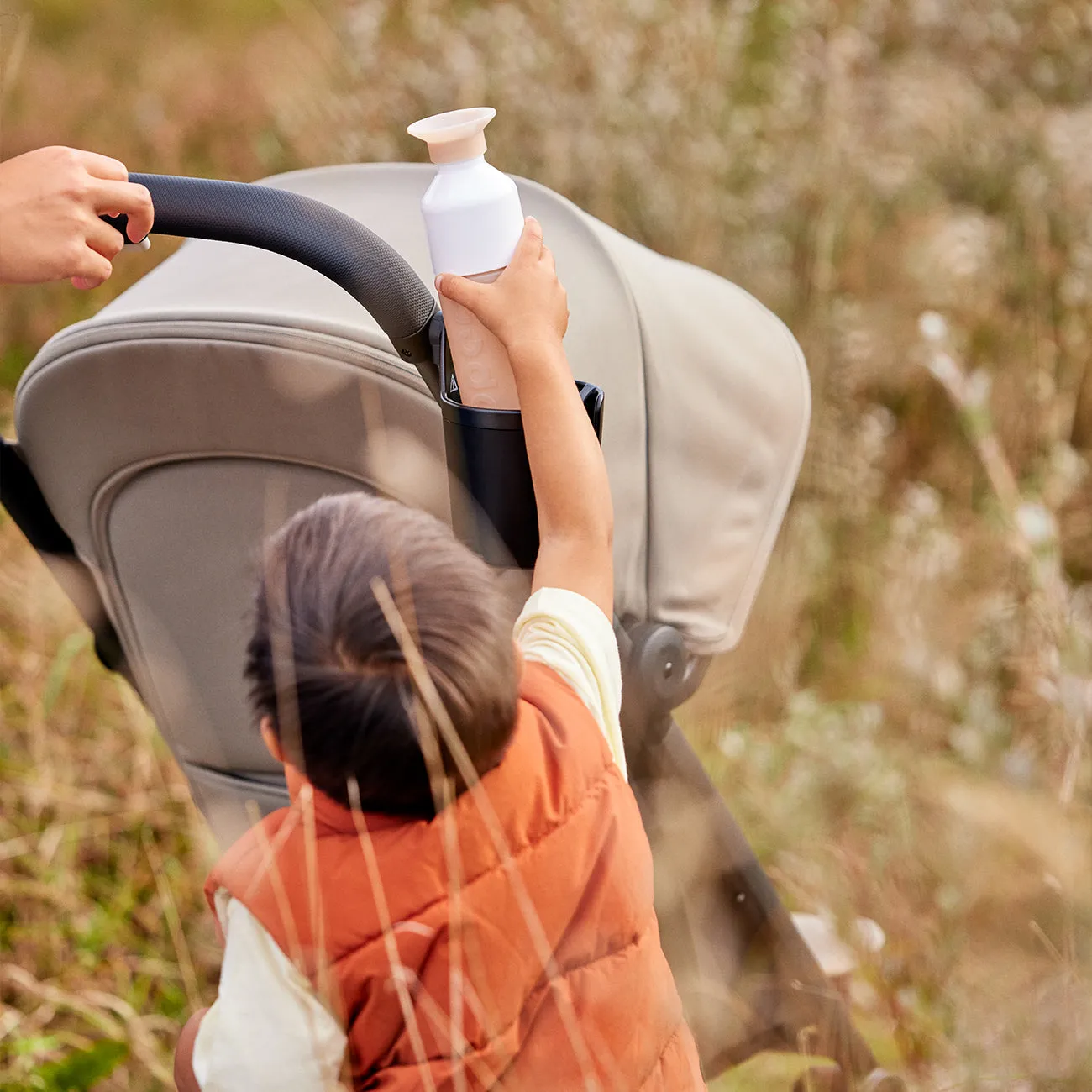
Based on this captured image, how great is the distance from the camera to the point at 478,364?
936 mm

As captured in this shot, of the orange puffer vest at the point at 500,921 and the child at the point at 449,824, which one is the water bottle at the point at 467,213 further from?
the orange puffer vest at the point at 500,921

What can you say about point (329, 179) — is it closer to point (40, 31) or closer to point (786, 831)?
point (786, 831)

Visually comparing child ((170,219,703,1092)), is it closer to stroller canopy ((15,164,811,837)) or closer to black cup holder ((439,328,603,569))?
black cup holder ((439,328,603,569))

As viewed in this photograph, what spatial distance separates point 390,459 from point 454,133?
1.12 ft

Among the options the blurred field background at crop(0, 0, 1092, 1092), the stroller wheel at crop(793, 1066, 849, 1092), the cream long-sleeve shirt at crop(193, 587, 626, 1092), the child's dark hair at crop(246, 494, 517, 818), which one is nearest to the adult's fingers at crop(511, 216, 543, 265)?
the child's dark hair at crop(246, 494, 517, 818)

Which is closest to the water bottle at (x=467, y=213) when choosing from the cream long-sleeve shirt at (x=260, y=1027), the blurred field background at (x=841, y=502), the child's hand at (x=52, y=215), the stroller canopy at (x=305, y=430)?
the stroller canopy at (x=305, y=430)

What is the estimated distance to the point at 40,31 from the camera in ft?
12.9

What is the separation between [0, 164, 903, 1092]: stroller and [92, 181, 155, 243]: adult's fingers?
54 mm

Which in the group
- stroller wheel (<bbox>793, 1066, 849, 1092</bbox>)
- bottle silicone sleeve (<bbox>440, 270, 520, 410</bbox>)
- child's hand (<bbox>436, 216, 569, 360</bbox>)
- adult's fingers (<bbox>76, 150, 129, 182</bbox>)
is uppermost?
adult's fingers (<bbox>76, 150, 129, 182</bbox>)

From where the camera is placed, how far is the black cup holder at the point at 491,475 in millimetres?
918

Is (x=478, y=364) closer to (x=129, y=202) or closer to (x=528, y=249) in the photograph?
(x=528, y=249)

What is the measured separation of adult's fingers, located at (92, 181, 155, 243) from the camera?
83 cm

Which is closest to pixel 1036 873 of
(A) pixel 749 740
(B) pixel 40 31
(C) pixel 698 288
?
(A) pixel 749 740

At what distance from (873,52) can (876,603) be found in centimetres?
149
